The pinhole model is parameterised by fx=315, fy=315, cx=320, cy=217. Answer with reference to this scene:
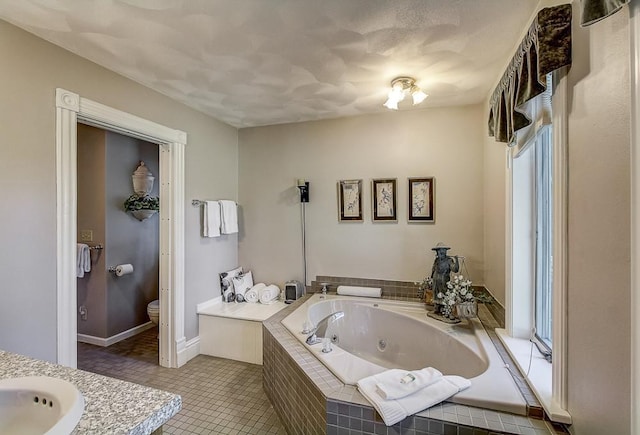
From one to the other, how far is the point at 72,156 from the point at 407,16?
2.19 meters

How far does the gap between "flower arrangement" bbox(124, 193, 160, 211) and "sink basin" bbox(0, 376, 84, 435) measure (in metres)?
3.00

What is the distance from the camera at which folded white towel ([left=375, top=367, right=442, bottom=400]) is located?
1.51 m

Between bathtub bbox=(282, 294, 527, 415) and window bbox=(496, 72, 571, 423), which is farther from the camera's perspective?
window bbox=(496, 72, 571, 423)

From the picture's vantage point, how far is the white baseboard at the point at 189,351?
2926 mm

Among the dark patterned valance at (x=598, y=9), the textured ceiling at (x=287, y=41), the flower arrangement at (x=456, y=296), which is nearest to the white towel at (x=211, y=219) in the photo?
the textured ceiling at (x=287, y=41)

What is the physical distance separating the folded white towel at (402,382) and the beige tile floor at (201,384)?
2.97ft

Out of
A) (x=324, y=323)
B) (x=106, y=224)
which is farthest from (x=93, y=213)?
(x=324, y=323)

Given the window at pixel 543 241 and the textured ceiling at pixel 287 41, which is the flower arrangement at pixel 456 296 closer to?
the window at pixel 543 241

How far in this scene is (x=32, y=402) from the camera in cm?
91

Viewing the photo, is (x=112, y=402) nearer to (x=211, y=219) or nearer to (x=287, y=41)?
(x=287, y=41)

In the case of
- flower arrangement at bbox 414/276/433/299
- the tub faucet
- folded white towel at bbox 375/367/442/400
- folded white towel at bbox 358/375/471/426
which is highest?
flower arrangement at bbox 414/276/433/299

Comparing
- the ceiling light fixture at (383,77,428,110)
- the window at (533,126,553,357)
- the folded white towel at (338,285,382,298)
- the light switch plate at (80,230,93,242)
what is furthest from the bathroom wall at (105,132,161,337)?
the window at (533,126,553,357)

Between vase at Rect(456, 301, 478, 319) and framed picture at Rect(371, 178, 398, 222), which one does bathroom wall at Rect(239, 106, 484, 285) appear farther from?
vase at Rect(456, 301, 478, 319)

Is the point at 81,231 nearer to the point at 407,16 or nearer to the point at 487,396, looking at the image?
the point at 407,16
